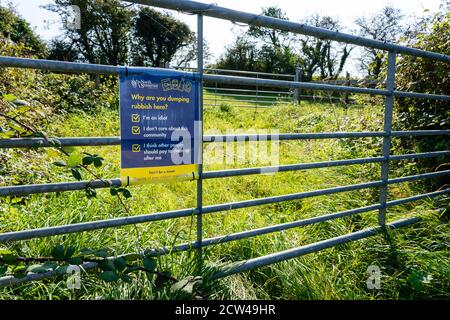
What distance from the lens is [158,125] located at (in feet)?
5.35

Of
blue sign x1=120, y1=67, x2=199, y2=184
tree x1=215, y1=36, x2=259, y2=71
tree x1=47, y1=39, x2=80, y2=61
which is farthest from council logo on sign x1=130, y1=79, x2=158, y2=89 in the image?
tree x1=215, y1=36, x2=259, y2=71

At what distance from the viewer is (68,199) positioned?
2842 mm

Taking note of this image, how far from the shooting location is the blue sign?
1557 millimetres

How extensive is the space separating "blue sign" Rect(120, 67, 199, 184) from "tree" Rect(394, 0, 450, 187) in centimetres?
313

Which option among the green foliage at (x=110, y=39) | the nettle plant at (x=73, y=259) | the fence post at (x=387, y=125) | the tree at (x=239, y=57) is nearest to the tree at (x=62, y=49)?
the green foliage at (x=110, y=39)

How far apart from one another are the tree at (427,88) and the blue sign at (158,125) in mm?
3134

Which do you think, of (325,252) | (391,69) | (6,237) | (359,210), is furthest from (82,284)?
(391,69)

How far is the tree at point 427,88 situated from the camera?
12.4ft

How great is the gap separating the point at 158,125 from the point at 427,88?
374 centimetres

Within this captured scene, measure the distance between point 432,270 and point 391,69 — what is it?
145 cm

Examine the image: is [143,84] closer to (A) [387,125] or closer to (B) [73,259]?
(B) [73,259]

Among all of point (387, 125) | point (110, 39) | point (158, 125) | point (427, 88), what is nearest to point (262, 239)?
point (158, 125)

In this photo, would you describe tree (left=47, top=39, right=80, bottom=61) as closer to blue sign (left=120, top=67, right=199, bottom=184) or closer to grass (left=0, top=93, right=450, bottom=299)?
grass (left=0, top=93, right=450, bottom=299)
